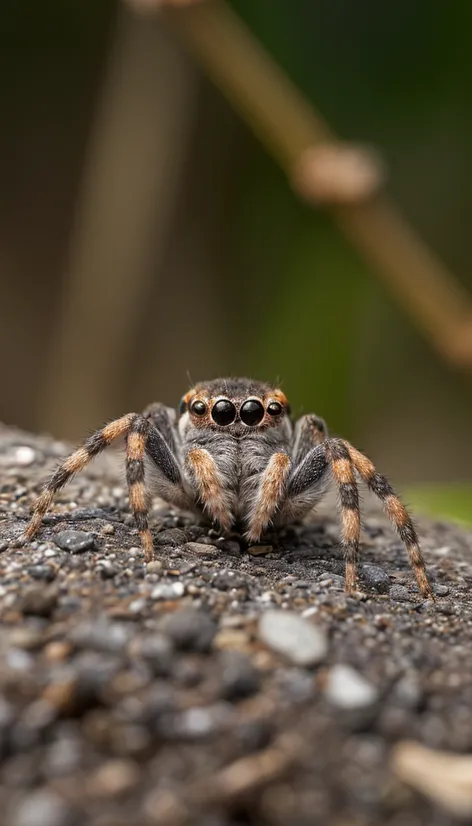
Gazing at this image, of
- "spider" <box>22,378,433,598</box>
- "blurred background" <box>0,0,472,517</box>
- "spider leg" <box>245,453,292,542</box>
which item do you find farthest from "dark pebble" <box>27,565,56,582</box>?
"blurred background" <box>0,0,472,517</box>

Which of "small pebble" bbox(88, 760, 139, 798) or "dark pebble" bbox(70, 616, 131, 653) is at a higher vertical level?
"dark pebble" bbox(70, 616, 131, 653)

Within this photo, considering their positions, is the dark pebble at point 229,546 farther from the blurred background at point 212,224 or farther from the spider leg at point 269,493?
the blurred background at point 212,224

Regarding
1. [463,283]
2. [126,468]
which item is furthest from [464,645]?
[463,283]

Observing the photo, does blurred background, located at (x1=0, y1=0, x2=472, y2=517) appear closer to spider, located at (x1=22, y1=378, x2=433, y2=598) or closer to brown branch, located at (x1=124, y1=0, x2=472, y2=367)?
brown branch, located at (x1=124, y1=0, x2=472, y2=367)

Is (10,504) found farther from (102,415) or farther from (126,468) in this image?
(102,415)

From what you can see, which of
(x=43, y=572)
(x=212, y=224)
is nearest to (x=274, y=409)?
(x=43, y=572)

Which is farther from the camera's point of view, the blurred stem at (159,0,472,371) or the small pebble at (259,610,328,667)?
the blurred stem at (159,0,472,371)

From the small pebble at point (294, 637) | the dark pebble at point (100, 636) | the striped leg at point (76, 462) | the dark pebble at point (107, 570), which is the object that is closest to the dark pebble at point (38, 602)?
the dark pebble at point (100, 636)
